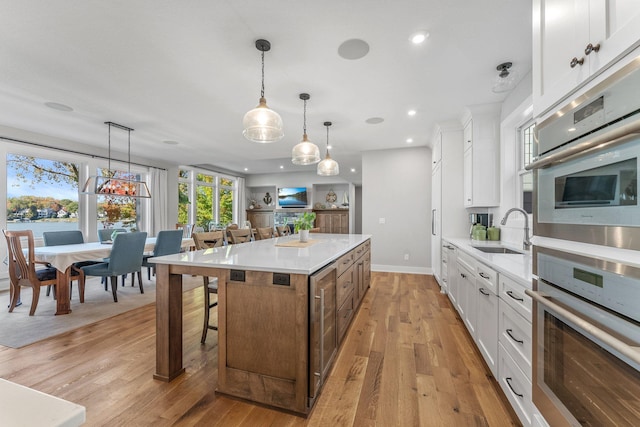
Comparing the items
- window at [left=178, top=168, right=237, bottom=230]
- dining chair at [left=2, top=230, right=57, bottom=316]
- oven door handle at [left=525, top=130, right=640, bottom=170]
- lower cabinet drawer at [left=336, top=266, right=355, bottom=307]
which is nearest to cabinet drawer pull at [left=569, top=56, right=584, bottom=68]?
oven door handle at [left=525, top=130, right=640, bottom=170]

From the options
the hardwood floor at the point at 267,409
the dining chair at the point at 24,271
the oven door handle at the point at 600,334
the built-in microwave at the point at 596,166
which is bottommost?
the hardwood floor at the point at 267,409

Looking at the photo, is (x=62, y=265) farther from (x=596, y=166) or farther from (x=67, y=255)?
(x=596, y=166)

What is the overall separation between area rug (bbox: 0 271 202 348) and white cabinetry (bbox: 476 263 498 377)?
3.71 m

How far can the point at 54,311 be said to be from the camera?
321cm

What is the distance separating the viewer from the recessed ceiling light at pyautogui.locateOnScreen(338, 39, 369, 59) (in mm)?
2232

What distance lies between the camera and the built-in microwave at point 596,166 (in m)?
0.71

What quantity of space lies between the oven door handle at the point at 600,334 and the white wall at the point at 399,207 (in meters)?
4.65

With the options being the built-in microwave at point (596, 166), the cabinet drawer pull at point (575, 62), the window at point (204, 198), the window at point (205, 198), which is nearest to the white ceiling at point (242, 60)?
the cabinet drawer pull at point (575, 62)

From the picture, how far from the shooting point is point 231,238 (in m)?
3.33

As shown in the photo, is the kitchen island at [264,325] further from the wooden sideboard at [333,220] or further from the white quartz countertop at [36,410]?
the wooden sideboard at [333,220]

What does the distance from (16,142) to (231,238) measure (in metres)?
4.14

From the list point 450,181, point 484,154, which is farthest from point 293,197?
point 484,154

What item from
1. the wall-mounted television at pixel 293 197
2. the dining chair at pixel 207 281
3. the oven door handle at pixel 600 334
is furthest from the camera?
the wall-mounted television at pixel 293 197

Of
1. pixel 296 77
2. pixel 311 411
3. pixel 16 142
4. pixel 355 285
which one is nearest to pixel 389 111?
pixel 296 77
